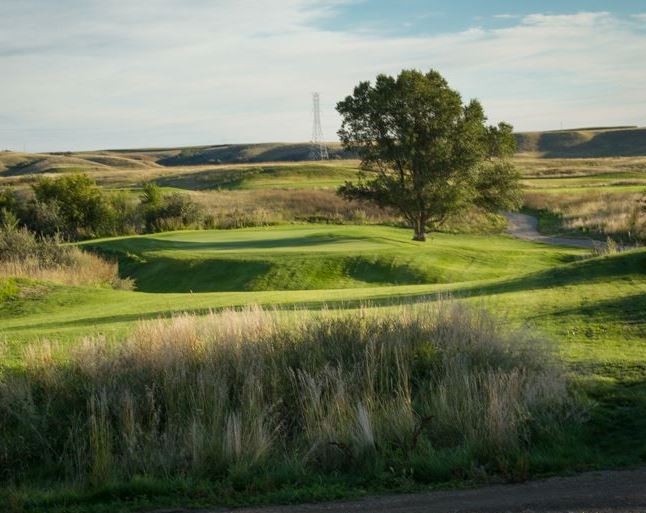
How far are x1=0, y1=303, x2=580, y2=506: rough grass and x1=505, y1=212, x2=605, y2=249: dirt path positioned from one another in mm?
31591

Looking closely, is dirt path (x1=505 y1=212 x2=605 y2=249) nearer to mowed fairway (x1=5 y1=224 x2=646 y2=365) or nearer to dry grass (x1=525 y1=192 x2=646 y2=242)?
dry grass (x1=525 y1=192 x2=646 y2=242)

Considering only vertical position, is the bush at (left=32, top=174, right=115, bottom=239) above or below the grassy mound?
above

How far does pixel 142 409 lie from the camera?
12.3 meters

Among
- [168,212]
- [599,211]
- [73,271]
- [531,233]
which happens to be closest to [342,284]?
[73,271]

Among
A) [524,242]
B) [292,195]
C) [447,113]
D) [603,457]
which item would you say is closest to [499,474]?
[603,457]

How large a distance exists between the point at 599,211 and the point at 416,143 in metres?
18.7

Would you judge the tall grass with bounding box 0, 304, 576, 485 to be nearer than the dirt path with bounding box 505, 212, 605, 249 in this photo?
Yes

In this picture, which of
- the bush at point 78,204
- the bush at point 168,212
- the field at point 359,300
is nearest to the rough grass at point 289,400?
the field at point 359,300

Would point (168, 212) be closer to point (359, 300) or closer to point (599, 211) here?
point (599, 211)

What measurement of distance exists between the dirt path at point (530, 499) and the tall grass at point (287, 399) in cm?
73

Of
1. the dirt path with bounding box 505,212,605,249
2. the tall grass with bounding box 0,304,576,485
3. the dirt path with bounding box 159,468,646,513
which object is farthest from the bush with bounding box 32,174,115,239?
the dirt path with bounding box 159,468,646,513

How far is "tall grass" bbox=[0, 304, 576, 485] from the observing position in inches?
411

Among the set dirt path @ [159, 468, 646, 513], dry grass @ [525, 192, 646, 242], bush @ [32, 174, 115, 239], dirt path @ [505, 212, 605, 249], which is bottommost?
dirt path @ [505, 212, 605, 249]

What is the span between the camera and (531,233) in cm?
5656
